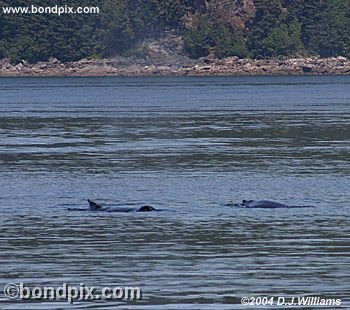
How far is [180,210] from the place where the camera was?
115ft

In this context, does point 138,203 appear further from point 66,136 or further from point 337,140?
point 66,136

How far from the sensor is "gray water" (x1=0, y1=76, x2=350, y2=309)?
2492cm

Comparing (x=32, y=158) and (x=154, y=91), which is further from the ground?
(x=32, y=158)

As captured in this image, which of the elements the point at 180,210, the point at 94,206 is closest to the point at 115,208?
the point at 94,206

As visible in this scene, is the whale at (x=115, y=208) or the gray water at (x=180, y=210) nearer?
the gray water at (x=180, y=210)

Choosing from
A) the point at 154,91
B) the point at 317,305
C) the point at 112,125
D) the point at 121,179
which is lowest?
the point at 154,91

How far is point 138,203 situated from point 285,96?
283 ft

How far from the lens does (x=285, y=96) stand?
4813 inches

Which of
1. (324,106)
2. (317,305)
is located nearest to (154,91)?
(324,106)

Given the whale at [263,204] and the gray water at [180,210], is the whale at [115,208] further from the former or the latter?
the whale at [263,204]

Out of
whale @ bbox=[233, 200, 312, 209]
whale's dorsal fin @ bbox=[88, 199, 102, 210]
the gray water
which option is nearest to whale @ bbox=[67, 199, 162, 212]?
whale's dorsal fin @ bbox=[88, 199, 102, 210]

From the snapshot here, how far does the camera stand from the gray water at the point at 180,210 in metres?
24.9

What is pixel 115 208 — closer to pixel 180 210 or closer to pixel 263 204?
pixel 180 210

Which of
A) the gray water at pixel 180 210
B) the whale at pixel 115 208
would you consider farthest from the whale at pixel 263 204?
the whale at pixel 115 208
